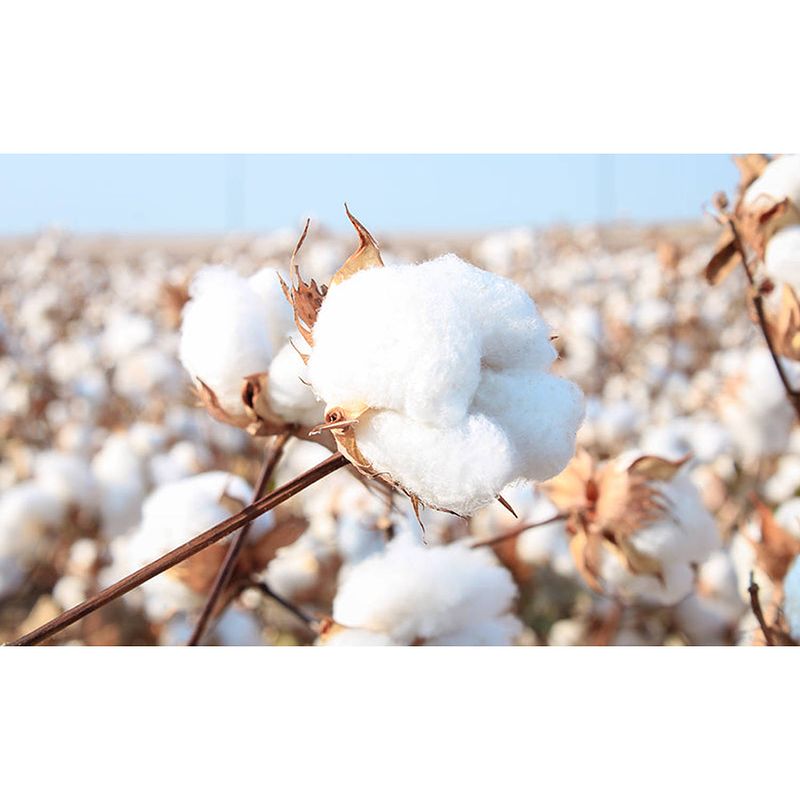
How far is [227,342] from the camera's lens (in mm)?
743

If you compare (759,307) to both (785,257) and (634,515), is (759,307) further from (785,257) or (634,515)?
(634,515)

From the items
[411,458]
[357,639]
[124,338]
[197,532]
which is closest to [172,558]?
[411,458]

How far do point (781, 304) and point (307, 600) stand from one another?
1.09m

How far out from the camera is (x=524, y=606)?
225cm

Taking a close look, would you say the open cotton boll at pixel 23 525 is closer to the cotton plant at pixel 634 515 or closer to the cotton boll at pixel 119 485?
the cotton boll at pixel 119 485

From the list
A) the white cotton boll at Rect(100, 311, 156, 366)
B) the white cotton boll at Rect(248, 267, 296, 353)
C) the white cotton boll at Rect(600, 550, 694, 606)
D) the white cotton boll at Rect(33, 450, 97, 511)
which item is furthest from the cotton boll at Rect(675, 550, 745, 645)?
the white cotton boll at Rect(100, 311, 156, 366)

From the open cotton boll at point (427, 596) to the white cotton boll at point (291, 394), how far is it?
0.18 meters

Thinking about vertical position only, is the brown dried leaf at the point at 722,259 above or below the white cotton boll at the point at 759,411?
above

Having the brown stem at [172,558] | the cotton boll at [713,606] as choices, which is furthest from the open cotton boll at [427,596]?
the cotton boll at [713,606]

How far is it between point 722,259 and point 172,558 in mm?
681

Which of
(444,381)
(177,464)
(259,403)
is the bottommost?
(177,464)

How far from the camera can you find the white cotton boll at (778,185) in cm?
90

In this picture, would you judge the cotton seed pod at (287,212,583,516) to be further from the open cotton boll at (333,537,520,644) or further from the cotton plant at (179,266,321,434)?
the open cotton boll at (333,537,520,644)

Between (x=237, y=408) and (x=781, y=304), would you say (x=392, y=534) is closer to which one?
(x=237, y=408)
